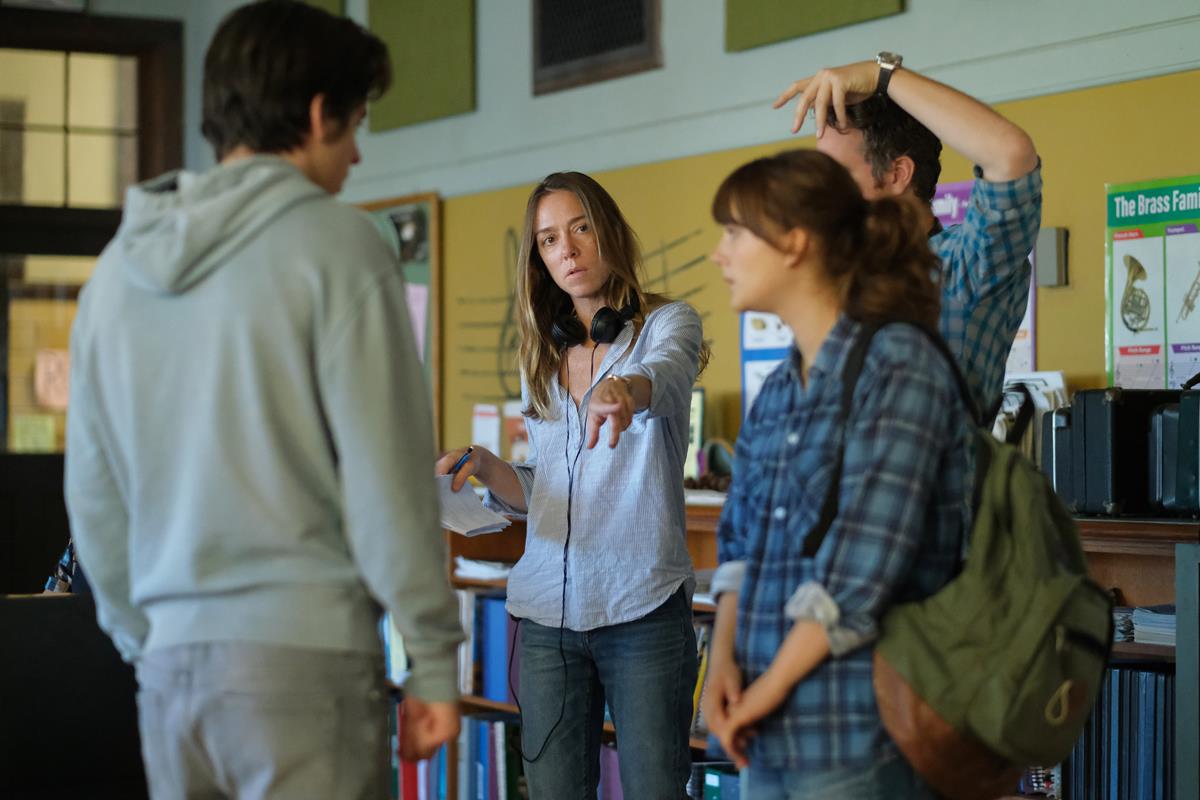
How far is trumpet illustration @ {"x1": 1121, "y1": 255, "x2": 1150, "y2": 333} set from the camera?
3.03 meters

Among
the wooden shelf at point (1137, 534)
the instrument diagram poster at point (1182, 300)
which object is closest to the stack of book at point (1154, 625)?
the wooden shelf at point (1137, 534)

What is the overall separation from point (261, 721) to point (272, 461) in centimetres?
25

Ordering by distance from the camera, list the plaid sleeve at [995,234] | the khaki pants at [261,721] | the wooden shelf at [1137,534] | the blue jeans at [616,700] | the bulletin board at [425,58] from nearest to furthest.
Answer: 1. the khaki pants at [261,721]
2. the plaid sleeve at [995,234]
3. the blue jeans at [616,700]
4. the wooden shelf at [1137,534]
5. the bulletin board at [425,58]

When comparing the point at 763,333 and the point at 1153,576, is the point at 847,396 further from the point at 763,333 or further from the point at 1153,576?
the point at 763,333

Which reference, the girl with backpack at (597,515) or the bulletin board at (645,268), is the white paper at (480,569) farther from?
the girl with backpack at (597,515)

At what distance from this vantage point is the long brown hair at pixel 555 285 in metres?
2.26

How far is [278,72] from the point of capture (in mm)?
1378

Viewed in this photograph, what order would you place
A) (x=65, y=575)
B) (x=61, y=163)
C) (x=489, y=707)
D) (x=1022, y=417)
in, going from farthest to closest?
(x=61, y=163)
(x=489, y=707)
(x=1022, y=417)
(x=65, y=575)

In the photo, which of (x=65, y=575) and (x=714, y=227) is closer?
(x=65, y=575)

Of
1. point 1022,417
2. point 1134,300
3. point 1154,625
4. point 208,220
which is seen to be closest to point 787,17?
point 1134,300

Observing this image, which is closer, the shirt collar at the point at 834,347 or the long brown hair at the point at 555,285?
the shirt collar at the point at 834,347

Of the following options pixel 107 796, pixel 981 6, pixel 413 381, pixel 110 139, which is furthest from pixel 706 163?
pixel 110 139

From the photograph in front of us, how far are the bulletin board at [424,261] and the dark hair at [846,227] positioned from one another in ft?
10.7

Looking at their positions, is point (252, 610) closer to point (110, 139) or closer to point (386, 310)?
point (386, 310)
